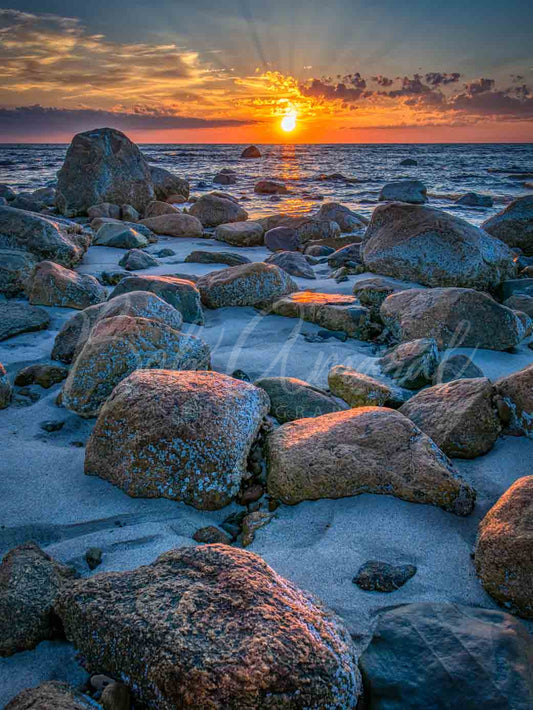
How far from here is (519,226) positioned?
928 cm

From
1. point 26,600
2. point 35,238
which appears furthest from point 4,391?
point 35,238

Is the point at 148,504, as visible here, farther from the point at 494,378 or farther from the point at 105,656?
the point at 494,378

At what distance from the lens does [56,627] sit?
1.67 meters

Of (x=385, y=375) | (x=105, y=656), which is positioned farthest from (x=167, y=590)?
(x=385, y=375)

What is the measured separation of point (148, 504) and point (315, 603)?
1.06 meters

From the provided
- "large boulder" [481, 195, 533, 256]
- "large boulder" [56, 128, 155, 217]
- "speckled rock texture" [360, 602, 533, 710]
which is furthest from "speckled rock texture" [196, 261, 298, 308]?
"large boulder" [56, 128, 155, 217]

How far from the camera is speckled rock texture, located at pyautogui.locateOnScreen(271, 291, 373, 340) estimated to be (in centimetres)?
480

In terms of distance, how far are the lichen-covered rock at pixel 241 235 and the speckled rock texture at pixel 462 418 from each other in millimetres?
6940

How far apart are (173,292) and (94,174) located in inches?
333

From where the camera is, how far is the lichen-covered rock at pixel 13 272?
561cm

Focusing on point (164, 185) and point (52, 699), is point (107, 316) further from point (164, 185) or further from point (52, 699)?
point (164, 185)

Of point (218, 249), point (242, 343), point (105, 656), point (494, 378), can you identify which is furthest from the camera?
point (218, 249)

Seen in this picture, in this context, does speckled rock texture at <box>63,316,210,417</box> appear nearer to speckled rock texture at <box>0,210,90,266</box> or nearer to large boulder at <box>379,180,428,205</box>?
speckled rock texture at <box>0,210,90,266</box>

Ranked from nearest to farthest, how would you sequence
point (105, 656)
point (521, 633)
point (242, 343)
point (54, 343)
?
point (105, 656) < point (521, 633) < point (54, 343) < point (242, 343)
